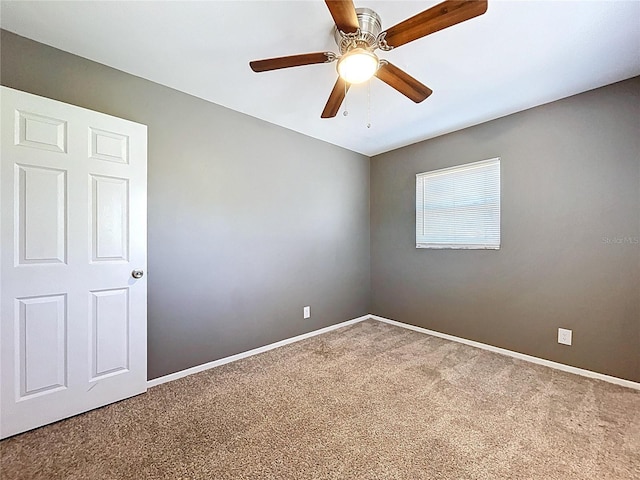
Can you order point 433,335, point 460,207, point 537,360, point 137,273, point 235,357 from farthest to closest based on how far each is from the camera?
point 433,335 → point 460,207 → point 235,357 → point 537,360 → point 137,273

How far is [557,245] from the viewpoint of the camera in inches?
97.5

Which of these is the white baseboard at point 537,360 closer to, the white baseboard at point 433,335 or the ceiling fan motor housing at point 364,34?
the white baseboard at point 433,335

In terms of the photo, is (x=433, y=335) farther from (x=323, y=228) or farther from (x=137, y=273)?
(x=137, y=273)

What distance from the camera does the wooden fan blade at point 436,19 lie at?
1.13 meters

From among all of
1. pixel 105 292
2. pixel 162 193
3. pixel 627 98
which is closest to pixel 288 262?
pixel 162 193

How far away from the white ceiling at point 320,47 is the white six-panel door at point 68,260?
0.48 meters

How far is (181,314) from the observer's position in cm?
235

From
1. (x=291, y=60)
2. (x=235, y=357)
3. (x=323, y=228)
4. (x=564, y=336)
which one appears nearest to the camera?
(x=291, y=60)

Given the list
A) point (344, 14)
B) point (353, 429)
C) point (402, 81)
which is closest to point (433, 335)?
point (353, 429)

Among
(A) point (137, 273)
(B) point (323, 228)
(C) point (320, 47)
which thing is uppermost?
(C) point (320, 47)

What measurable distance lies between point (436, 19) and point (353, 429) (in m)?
2.21

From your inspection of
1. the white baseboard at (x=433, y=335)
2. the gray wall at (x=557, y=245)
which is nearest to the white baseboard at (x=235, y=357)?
the white baseboard at (x=433, y=335)

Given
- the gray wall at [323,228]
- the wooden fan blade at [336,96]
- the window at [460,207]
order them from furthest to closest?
1. the window at [460,207]
2. the gray wall at [323,228]
3. the wooden fan blade at [336,96]

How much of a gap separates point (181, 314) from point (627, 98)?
4002 millimetres
